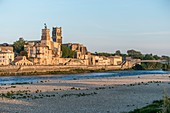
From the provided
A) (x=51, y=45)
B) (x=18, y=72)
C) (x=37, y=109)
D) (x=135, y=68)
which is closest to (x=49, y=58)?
(x=51, y=45)

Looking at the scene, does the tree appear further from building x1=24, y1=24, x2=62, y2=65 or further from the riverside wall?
the riverside wall

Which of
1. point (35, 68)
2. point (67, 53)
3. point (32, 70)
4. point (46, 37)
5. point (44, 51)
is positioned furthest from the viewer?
point (67, 53)

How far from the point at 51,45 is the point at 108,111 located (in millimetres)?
107698

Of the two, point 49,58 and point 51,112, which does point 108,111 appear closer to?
point 51,112

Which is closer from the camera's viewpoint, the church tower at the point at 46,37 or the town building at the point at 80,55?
the church tower at the point at 46,37

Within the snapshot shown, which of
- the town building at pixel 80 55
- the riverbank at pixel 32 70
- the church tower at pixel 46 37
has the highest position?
the church tower at pixel 46 37

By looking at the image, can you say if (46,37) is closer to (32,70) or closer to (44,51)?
(44,51)

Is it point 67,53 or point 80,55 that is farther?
point 80,55

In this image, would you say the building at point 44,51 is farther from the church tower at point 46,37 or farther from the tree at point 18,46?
the tree at point 18,46

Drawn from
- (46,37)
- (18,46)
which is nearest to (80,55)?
(46,37)

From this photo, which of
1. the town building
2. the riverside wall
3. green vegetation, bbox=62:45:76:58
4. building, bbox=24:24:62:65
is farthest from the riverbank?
green vegetation, bbox=62:45:76:58

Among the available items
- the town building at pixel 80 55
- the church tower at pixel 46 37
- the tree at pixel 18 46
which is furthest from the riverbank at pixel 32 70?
the tree at pixel 18 46

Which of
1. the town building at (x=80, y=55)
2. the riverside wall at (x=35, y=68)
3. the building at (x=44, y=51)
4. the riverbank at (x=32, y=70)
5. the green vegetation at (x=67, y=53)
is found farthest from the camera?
the green vegetation at (x=67, y=53)

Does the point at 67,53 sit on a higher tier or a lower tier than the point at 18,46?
lower
